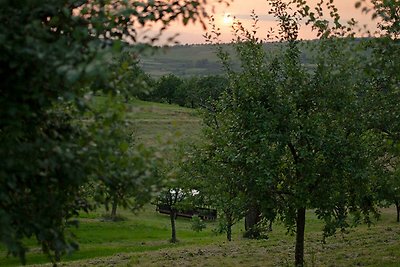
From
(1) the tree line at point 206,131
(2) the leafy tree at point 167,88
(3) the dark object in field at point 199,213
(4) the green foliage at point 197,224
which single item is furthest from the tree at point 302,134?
(2) the leafy tree at point 167,88

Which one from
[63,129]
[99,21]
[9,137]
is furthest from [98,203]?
[99,21]

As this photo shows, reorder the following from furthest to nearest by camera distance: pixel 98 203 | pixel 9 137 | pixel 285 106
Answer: pixel 285 106, pixel 98 203, pixel 9 137

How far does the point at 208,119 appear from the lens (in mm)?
29281

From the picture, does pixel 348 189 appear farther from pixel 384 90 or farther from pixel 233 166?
pixel 384 90

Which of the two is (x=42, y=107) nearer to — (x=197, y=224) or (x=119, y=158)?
(x=119, y=158)

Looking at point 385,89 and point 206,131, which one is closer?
point 385,89

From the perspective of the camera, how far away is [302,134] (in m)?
14.3

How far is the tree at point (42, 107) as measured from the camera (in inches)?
189

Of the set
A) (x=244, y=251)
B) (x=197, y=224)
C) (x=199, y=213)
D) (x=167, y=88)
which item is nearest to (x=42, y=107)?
(x=244, y=251)

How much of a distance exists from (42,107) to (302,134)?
31.7ft

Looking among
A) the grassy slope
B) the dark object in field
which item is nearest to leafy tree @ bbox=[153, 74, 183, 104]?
the dark object in field

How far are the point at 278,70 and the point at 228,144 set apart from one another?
274 centimetres

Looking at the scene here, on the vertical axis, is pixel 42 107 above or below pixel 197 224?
above

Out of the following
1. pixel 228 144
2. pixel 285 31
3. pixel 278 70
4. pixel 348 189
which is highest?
pixel 285 31
